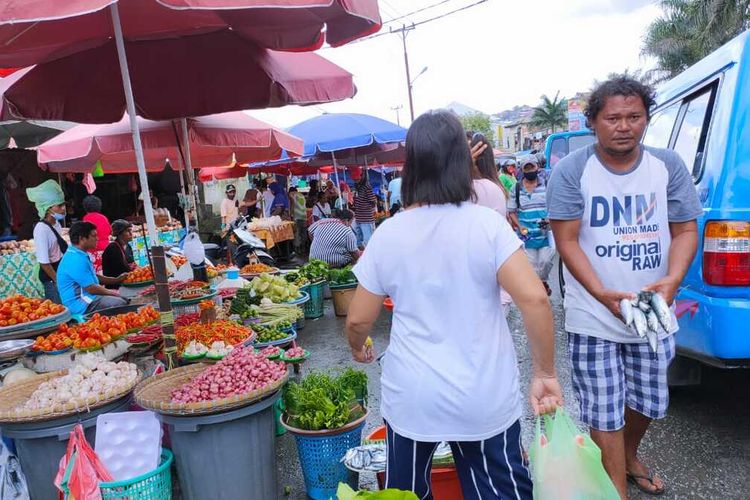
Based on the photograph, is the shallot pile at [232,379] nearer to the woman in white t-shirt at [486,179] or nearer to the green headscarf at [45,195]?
the woman in white t-shirt at [486,179]

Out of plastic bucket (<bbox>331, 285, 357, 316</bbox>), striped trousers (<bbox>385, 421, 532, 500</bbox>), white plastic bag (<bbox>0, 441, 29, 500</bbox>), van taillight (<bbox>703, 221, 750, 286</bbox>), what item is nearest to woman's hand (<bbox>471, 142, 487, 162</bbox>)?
van taillight (<bbox>703, 221, 750, 286</bbox>)

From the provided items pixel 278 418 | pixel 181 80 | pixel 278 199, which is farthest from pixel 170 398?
pixel 278 199


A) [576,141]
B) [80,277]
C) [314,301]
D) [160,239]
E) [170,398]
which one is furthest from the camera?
[160,239]

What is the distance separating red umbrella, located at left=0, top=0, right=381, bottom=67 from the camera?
3256 mm

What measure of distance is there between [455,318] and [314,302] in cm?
628

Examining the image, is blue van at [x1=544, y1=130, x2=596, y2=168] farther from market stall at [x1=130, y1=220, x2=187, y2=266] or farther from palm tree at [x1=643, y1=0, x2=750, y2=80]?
palm tree at [x1=643, y1=0, x2=750, y2=80]

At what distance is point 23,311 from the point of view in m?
4.51

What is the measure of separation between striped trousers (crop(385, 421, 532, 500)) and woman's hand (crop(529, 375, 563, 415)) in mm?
113

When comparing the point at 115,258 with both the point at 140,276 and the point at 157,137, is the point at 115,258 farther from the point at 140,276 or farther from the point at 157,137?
the point at 157,137

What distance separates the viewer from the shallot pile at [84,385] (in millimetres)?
3059

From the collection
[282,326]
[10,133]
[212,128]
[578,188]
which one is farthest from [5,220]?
[578,188]

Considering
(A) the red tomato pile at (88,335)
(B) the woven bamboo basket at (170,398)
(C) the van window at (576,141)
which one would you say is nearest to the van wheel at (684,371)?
(B) the woven bamboo basket at (170,398)

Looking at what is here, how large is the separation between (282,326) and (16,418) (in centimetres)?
286

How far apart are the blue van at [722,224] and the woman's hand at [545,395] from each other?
1449 mm
